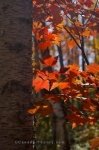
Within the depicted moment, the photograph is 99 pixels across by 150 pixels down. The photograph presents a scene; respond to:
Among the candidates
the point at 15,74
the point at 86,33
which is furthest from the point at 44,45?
the point at 15,74

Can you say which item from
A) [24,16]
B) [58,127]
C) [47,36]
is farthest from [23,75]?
[58,127]

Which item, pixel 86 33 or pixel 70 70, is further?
pixel 86 33

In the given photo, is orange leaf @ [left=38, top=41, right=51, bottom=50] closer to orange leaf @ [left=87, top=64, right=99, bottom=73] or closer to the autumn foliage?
the autumn foliage

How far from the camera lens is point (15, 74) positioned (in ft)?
6.34

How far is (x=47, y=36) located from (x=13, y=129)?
4.39 ft

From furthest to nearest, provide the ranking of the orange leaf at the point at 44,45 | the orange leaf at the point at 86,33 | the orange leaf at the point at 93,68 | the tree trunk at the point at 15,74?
the orange leaf at the point at 86,33
the orange leaf at the point at 44,45
the orange leaf at the point at 93,68
the tree trunk at the point at 15,74

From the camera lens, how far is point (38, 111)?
6.42 ft

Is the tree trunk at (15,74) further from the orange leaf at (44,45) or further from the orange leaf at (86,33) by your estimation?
the orange leaf at (86,33)

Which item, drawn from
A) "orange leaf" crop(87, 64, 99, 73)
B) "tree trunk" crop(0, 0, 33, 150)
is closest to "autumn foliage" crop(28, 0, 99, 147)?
"orange leaf" crop(87, 64, 99, 73)

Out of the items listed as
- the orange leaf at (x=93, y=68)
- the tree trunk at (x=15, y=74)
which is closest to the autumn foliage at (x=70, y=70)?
the orange leaf at (x=93, y=68)

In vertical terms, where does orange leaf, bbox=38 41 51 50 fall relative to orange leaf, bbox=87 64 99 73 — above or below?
above

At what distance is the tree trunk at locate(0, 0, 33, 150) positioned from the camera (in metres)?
1.86

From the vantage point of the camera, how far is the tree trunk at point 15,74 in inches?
73.1

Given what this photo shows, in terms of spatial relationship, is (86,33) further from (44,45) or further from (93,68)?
(93,68)
